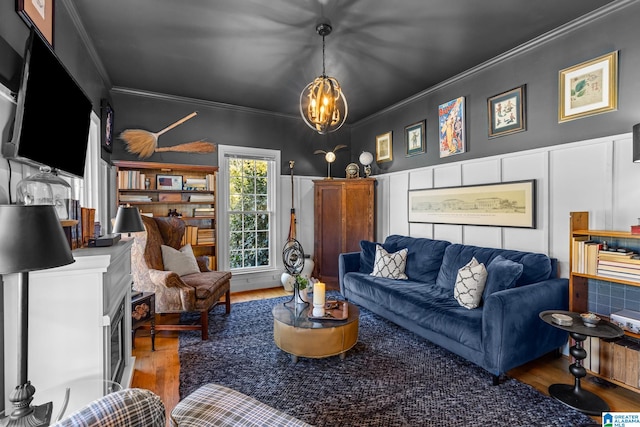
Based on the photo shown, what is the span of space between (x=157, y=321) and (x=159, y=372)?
4.13 ft

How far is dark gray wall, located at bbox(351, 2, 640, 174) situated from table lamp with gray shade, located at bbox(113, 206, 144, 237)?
3.48 m

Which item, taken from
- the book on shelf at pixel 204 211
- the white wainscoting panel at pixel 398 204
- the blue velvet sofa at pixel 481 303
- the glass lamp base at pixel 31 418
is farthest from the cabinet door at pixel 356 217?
the glass lamp base at pixel 31 418

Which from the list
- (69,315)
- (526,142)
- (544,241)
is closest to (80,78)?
(69,315)

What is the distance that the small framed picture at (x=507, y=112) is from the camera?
304 centimetres

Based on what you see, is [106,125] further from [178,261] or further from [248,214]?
[248,214]

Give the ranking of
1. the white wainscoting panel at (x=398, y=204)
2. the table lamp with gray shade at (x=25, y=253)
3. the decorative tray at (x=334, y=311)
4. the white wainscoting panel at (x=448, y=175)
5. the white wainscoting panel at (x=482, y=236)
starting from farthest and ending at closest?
the white wainscoting panel at (x=398, y=204) → the white wainscoting panel at (x=448, y=175) → the white wainscoting panel at (x=482, y=236) → the decorative tray at (x=334, y=311) → the table lamp with gray shade at (x=25, y=253)

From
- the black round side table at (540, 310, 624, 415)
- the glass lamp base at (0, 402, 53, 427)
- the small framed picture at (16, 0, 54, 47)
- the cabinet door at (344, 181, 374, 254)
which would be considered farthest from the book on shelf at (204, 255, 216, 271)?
the black round side table at (540, 310, 624, 415)

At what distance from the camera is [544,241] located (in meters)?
2.87

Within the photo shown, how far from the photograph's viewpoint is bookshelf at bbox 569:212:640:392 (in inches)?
83.8

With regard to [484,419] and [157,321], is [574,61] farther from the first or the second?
[157,321]

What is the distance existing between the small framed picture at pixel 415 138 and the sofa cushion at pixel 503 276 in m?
2.12

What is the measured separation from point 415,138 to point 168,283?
3.53 m

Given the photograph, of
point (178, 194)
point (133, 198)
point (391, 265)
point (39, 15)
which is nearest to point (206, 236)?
point (178, 194)

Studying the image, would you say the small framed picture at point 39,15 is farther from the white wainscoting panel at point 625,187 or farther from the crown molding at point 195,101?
the white wainscoting panel at point 625,187
